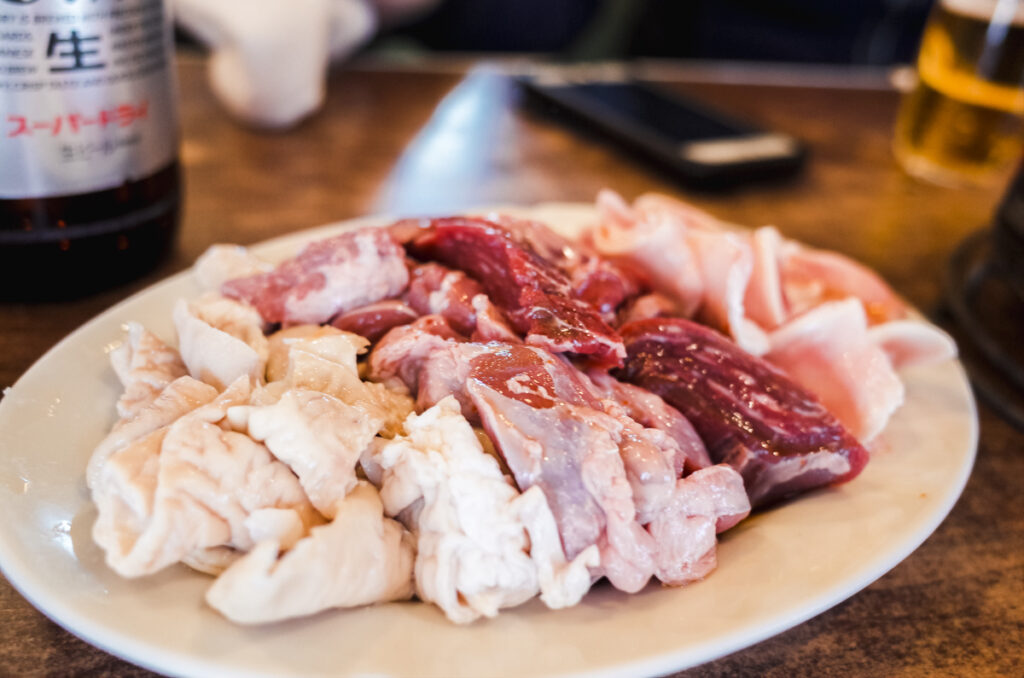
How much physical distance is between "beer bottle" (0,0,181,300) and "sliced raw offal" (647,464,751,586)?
0.95 meters

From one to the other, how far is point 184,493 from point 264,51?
Result: 1.63 m

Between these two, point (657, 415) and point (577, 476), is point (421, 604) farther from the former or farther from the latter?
point (657, 415)

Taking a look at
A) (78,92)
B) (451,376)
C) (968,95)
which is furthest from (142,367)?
(968,95)

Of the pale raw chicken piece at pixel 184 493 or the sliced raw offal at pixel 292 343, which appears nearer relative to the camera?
the pale raw chicken piece at pixel 184 493

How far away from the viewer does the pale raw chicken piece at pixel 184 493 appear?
25.3 inches

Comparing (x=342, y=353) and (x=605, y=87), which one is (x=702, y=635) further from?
(x=605, y=87)

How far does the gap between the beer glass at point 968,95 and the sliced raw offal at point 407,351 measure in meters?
1.59

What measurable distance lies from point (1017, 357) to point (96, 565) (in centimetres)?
146

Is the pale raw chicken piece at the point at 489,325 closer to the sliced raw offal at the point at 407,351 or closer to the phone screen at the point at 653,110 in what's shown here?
the sliced raw offal at the point at 407,351

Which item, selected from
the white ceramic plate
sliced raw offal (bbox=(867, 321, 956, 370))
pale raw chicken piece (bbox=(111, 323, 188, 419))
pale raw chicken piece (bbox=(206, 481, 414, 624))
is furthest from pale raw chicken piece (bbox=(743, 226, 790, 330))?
pale raw chicken piece (bbox=(111, 323, 188, 419))

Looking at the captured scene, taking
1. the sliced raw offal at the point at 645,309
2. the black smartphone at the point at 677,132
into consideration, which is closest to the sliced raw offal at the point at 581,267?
the sliced raw offal at the point at 645,309

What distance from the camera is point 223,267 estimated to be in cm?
104

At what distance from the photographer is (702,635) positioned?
64cm

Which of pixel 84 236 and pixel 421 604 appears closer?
pixel 421 604
